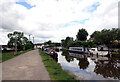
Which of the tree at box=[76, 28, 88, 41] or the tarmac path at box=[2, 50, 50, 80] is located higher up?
the tree at box=[76, 28, 88, 41]

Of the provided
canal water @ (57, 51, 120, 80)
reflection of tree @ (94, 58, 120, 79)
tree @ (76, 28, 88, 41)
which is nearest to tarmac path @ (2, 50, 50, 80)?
canal water @ (57, 51, 120, 80)

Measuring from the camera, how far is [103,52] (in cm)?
2594

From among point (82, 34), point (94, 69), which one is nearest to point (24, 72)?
point (94, 69)

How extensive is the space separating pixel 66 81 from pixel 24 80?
9.89 feet

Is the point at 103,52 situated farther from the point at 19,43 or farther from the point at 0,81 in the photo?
the point at 19,43

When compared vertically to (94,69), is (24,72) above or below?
above

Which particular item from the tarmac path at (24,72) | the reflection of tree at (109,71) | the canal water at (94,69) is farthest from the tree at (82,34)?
the tarmac path at (24,72)

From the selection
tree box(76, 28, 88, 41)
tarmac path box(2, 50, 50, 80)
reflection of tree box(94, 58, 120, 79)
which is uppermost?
tree box(76, 28, 88, 41)

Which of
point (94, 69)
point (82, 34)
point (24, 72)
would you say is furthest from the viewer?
point (82, 34)

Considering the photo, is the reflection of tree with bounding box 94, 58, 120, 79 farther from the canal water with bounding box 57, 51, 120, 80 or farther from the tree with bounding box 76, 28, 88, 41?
the tree with bounding box 76, 28, 88, 41

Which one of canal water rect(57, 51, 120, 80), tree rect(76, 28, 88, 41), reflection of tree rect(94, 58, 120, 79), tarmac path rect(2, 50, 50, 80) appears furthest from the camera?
tree rect(76, 28, 88, 41)

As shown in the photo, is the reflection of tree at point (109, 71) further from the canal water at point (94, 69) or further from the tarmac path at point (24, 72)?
the tarmac path at point (24, 72)

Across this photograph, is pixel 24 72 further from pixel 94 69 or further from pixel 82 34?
pixel 82 34

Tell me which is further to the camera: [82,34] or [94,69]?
[82,34]
